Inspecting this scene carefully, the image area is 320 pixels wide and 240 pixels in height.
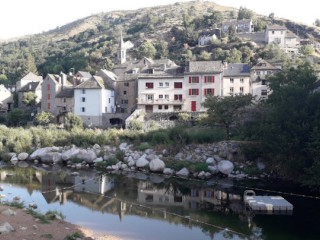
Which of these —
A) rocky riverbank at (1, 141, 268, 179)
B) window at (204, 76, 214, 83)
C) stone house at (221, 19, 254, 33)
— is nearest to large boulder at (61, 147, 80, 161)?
rocky riverbank at (1, 141, 268, 179)

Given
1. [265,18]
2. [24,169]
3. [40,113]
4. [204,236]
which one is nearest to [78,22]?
[265,18]

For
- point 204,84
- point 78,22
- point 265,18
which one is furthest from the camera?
point 78,22

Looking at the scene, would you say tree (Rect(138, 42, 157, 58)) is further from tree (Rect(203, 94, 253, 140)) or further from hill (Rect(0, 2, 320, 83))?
tree (Rect(203, 94, 253, 140))

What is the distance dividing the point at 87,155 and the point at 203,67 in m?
22.0

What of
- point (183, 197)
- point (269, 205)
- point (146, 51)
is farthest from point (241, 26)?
point (269, 205)

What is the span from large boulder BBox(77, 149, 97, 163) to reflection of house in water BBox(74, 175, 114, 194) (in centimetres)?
458

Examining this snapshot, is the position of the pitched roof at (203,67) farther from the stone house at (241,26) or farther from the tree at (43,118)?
the stone house at (241,26)

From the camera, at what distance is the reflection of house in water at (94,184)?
23.1 m

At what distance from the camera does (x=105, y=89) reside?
4709 cm

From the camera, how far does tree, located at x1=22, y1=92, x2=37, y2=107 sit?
5475cm

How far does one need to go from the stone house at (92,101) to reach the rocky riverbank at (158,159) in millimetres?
11815

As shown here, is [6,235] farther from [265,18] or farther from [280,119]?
[265,18]

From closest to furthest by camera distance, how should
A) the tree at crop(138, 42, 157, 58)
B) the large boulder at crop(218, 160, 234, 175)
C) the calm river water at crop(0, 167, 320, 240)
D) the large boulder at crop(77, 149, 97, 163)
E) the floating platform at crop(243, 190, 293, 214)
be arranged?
1. the calm river water at crop(0, 167, 320, 240)
2. the floating platform at crop(243, 190, 293, 214)
3. the large boulder at crop(218, 160, 234, 175)
4. the large boulder at crop(77, 149, 97, 163)
5. the tree at crop(138, 42, 157, 58)

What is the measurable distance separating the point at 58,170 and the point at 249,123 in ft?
60.8
